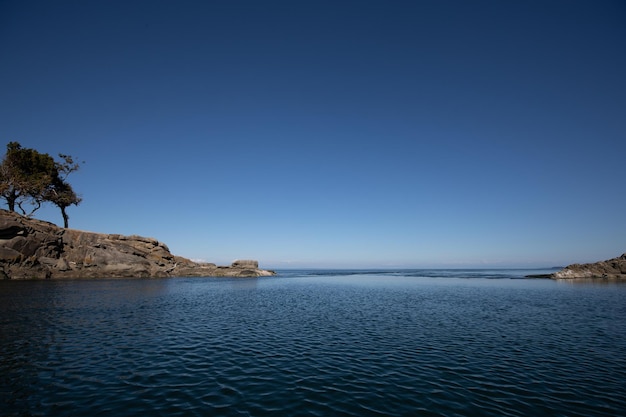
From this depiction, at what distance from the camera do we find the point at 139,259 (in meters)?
99.2

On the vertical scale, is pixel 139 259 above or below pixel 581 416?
above

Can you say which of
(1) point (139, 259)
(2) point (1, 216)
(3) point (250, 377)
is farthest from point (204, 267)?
(3) point (250, 377)

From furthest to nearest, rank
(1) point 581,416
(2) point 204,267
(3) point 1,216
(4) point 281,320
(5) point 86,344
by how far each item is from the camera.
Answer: (2) point 204,267 → (3) point 1,216 → (4) point 281,320 → (5) point 86,344 → (1) point 581,416

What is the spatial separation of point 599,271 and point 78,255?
168m

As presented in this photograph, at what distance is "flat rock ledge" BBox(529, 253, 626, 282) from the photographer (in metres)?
98.1

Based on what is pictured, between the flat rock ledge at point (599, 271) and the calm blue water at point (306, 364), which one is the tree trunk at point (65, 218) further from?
the flat rock ledge at point (599, 271)

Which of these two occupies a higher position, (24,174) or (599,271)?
(24,174)

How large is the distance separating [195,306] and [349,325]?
23683 mm

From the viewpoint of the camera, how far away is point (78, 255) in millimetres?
87750

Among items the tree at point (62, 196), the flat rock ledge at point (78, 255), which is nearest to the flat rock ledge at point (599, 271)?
the flat rock ledge at point (78, 255)

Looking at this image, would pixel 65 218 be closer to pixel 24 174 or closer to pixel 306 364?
pixel 24 174

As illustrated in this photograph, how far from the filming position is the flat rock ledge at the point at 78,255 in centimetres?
7162

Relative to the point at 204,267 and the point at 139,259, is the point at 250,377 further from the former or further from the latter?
the point at 204,267

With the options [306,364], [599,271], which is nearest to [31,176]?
[306,364]
